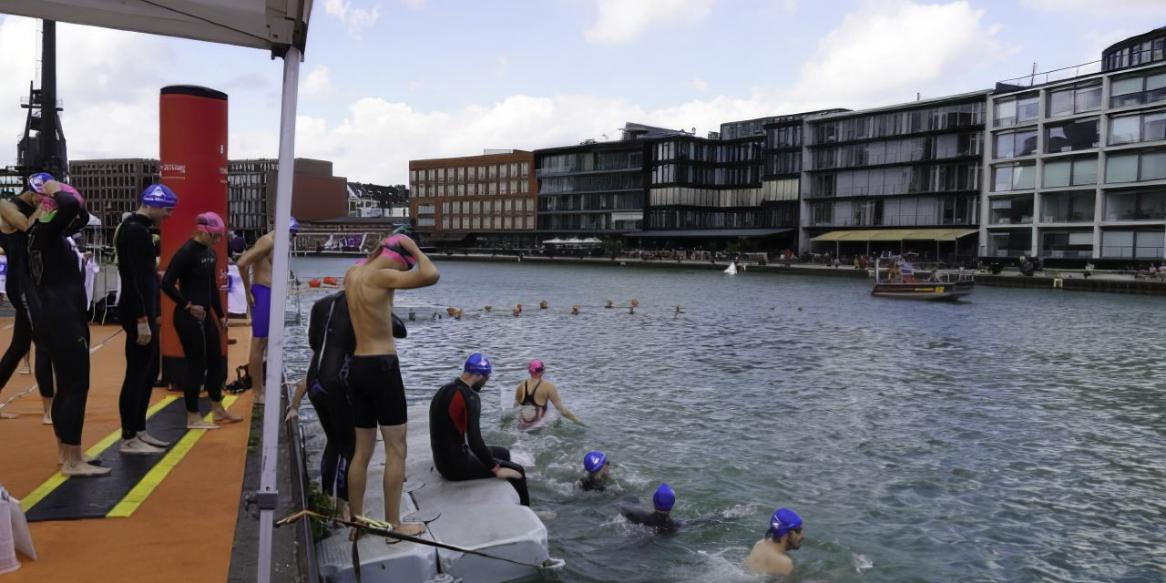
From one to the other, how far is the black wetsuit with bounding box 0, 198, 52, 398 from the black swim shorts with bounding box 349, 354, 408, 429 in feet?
9.05

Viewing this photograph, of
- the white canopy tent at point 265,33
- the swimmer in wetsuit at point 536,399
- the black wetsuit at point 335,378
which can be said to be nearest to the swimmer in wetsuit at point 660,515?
the black wetsuit at point 335,378

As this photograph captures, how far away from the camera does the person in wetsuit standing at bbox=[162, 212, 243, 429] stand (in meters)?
7.83

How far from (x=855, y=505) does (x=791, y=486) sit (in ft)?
3.08

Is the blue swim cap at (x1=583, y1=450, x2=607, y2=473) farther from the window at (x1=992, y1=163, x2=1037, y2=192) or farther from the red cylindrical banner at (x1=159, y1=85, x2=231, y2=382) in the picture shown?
the window at (x1=992, y1=163, x2=1037, y2=192)

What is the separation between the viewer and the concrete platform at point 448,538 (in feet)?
19.2

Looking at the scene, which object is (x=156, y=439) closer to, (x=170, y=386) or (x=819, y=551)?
(x=170, y=386)

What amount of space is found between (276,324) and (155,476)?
310 cm

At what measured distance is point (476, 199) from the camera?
14100 centimetres

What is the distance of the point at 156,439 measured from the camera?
24.4 feet

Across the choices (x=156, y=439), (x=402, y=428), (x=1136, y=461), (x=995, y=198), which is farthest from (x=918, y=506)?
(x=995, y=198)

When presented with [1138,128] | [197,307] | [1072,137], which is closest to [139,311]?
[197,307]

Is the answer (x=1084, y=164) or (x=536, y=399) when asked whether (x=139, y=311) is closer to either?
(x=536, y=399)

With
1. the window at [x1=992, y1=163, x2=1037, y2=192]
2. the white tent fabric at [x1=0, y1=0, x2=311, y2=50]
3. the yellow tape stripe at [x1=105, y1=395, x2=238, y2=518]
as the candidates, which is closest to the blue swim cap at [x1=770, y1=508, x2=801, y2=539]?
the yellow tape stripe at [x1=105, y1=395, x2=238, y2=518]

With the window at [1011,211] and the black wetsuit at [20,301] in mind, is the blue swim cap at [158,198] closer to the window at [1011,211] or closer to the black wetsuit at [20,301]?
the black wetsuit at [20,301]
